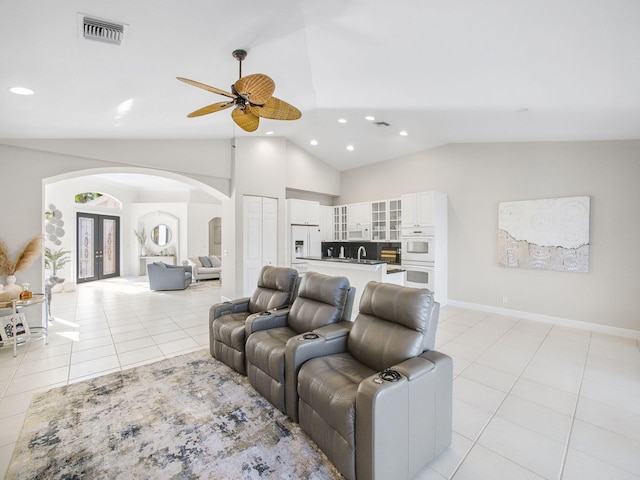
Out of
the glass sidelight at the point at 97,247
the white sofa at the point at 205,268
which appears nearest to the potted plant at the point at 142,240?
the glass sidelight at the point at 97,247

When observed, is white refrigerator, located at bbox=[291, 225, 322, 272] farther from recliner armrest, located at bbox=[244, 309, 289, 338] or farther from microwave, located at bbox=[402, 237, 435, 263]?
recliner armrest, located at bbox=[244, 309, 289, 338]

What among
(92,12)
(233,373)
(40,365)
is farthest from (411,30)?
(40,365)

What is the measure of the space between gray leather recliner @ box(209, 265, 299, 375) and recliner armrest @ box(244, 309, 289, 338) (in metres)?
0.11

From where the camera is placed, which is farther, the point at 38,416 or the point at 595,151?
the point at 595,151

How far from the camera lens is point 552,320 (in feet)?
15.8

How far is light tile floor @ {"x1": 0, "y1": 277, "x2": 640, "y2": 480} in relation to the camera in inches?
75.5

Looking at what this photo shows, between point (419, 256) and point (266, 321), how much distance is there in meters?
3.93

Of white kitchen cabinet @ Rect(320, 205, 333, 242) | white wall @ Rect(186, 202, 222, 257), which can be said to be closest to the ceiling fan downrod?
white kitchen cabinet @ Rect(320, 205, 333, 242)

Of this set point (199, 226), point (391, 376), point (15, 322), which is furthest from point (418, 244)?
point (199, 226)

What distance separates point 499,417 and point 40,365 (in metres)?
4.70

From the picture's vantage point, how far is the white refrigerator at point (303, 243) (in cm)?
714

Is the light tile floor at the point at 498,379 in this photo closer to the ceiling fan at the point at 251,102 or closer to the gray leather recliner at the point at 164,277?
the gray leather recliner at the point at 164,277

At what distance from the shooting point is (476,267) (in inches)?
224

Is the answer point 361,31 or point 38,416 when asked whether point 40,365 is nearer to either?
point 38,416
